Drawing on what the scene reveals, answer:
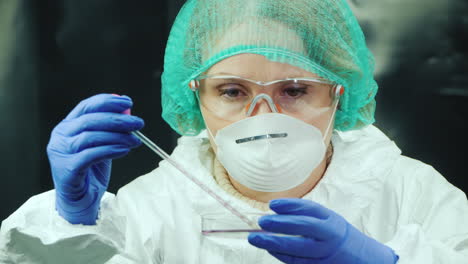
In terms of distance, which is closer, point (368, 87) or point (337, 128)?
point (368, 87)

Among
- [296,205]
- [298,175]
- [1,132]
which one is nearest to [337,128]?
[298,175]

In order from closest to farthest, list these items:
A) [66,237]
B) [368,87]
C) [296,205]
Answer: [296,205] < [66,237] < [368,87]

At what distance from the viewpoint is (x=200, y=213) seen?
158cm

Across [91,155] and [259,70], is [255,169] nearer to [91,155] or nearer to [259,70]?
[259,70]

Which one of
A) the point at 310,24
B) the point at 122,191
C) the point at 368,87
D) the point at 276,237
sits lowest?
the point at 122,191

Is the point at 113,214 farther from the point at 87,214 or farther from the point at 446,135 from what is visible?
the point at 446,135

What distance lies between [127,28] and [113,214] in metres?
0.81

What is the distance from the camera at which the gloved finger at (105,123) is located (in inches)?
51.8

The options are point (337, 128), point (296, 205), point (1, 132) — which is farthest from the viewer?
point (1, 132)

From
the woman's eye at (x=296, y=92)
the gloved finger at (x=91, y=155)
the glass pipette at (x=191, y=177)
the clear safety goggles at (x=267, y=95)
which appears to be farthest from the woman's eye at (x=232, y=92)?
the gloved finger at (x=91, y=155)

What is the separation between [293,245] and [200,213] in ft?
1.37

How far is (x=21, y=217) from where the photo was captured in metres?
1.38

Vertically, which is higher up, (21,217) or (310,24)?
(310,24)

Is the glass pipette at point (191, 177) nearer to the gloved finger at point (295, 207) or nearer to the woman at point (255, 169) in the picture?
the woman at point (255, 169)
